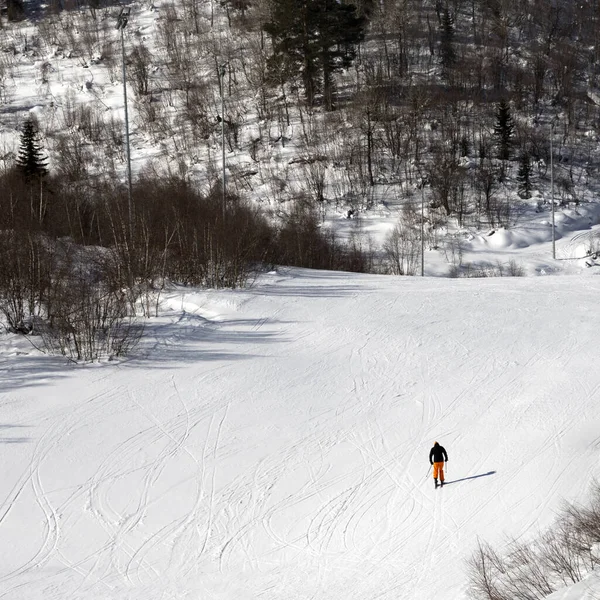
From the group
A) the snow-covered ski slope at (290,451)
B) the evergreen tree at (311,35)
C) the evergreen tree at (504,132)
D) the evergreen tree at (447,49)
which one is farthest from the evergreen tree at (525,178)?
the snow-covered ski slope at (290,451)

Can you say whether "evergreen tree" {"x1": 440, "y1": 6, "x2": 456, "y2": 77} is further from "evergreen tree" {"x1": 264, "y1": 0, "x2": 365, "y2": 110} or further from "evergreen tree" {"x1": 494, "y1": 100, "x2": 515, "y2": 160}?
"evergreen tree" {"x1": 494, "y1": 100, "x2": 515, "y2": 160}

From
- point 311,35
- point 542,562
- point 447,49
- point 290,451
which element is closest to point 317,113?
point 311,35

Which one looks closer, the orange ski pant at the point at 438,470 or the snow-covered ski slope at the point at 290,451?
the snow-covered ski slope at the point at 290,451

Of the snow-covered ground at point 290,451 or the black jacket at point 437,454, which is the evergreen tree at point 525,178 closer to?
the snow-covered ground at point 290,451

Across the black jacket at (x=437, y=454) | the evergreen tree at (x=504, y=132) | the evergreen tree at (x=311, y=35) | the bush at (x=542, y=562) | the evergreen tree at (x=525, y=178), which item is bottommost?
the bush at (x=542, y=562)

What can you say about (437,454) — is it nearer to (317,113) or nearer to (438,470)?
(438,470)

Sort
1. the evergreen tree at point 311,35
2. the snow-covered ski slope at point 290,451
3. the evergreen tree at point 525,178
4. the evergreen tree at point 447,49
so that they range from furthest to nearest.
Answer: the evergreen tree at point 447,49
the evergreen tree at point 311,35
the evergreen tree at point 525,178
the snow-covered ski slope at point 290,451

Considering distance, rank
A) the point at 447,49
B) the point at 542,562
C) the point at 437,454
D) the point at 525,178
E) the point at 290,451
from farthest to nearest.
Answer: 1. the point at 447,49
2. the point at 525,178
3. the point at 290,451
4. the point at 437,454
5. the point at 542,562
